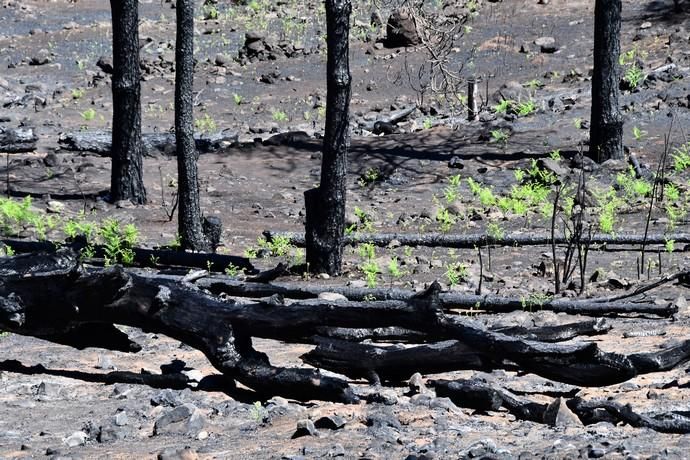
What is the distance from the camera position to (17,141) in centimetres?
1709

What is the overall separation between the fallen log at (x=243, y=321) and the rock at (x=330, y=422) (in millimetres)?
457

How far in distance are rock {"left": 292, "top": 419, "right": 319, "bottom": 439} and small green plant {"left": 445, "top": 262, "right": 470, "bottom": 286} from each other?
4965mm

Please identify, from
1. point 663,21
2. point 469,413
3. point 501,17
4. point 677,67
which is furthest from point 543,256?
point 501,17

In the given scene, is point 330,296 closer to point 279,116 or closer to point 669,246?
point 669,246

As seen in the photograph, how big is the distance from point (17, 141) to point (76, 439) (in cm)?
1216

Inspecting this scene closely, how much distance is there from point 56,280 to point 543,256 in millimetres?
5951

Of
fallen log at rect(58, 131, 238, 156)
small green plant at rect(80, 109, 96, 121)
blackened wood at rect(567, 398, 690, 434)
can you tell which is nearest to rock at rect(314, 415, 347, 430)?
blackened wood at rect(567, 398, 690, 434)

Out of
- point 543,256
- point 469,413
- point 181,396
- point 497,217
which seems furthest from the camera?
point 497,217

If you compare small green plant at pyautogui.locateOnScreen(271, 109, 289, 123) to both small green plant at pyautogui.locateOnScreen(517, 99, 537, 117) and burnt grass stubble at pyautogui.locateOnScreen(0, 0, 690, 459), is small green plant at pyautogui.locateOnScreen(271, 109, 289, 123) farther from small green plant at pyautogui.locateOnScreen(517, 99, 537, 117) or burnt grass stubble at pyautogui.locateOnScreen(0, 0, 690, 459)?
small green plant at pyautogui.locateOnScreen(517, 99, 537, 117)

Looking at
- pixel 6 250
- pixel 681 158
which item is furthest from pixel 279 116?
pixel 6 250

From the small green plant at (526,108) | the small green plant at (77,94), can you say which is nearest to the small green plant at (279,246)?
the small green plant at (526,108)

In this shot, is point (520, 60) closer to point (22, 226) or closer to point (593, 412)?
point (22, 226)

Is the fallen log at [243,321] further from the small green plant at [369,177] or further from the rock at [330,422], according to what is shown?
the small green plant at [369,177]

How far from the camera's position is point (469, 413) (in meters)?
5.91
